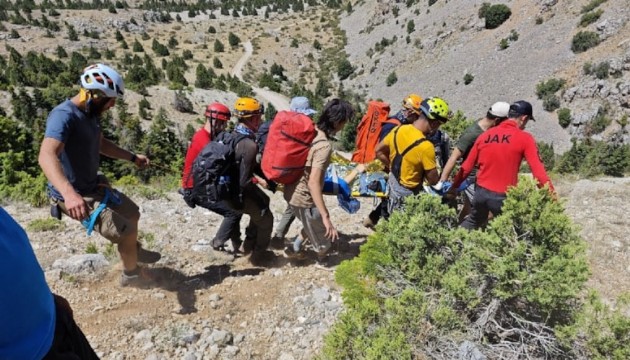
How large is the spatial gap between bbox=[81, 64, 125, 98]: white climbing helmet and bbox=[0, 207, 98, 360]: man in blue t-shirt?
2104mm

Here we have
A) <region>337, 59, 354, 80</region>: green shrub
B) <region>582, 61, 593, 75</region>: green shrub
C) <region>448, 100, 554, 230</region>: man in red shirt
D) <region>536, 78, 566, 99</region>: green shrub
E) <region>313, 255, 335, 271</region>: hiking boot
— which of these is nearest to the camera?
<region>448, 100, 554, 230</region>: man in red shirt

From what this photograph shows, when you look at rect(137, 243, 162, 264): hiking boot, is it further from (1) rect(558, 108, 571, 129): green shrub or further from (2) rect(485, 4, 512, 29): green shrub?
(2) rect(485, 4, 512, 29): green shrub

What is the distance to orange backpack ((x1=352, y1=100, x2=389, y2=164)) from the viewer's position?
7004mm

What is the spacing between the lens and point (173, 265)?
484cm

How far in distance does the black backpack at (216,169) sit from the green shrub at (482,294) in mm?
1954

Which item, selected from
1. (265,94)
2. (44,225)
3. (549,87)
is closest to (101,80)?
(44,225)

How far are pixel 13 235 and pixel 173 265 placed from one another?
3554 mm

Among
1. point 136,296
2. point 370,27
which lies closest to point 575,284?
point 136,296

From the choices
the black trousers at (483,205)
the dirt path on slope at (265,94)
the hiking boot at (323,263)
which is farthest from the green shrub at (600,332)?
the dirt path on slope at (265,94)

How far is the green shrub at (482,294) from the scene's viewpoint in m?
2.37

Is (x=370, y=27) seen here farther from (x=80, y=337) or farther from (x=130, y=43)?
(x=80, y=337)

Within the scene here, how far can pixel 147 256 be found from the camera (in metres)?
4.73

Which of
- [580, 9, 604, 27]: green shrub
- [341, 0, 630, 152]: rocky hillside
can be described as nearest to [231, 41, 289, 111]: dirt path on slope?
[341, 0, 630, 152]: rocky hillside

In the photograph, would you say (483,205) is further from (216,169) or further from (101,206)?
(101,206)
